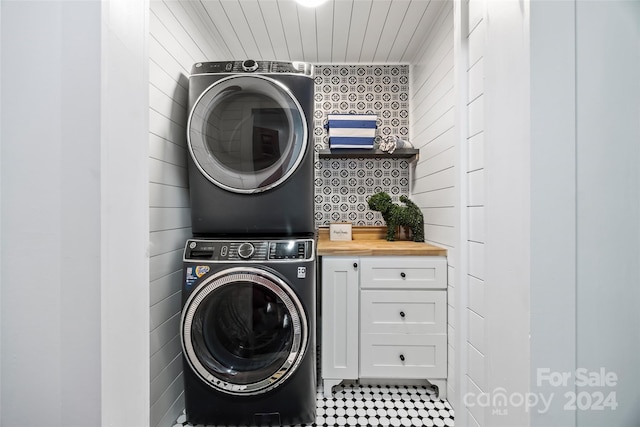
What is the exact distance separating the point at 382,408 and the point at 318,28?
2.30m

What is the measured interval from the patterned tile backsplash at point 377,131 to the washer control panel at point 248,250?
1.01 metres

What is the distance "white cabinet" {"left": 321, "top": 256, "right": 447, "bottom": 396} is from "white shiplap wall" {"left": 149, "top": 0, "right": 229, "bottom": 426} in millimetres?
803

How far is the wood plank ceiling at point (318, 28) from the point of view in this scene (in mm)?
1829

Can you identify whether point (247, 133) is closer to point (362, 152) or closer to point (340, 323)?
point (362, 152)

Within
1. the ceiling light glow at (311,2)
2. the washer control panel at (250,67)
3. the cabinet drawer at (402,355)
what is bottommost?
the cabinet drawer at (402,355)

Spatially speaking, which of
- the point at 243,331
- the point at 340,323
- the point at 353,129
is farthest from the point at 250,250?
the point at 353,129

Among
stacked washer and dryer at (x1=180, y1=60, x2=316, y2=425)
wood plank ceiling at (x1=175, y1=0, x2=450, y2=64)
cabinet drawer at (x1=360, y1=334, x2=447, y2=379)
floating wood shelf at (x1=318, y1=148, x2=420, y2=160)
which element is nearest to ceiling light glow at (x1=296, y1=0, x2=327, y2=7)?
wood plank ceiling at (x1=175, y1=0, x2=450, y2=64)

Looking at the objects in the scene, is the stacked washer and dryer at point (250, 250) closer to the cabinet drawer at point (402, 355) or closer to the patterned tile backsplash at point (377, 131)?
the cabinet drawer at point (402, 355)

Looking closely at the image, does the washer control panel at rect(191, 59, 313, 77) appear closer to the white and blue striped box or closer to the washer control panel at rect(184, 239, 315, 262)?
the white and blue striped box

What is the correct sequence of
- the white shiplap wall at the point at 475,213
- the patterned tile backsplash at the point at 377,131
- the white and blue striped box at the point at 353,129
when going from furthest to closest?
the patterned tile backsplash at the point at 377,131, the white and blue striped box at the point at 353,129, the white shiplap wall at the point at 475,213

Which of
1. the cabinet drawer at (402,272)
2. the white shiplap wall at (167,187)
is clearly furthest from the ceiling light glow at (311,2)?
the cabinet drawer at (402,272)
